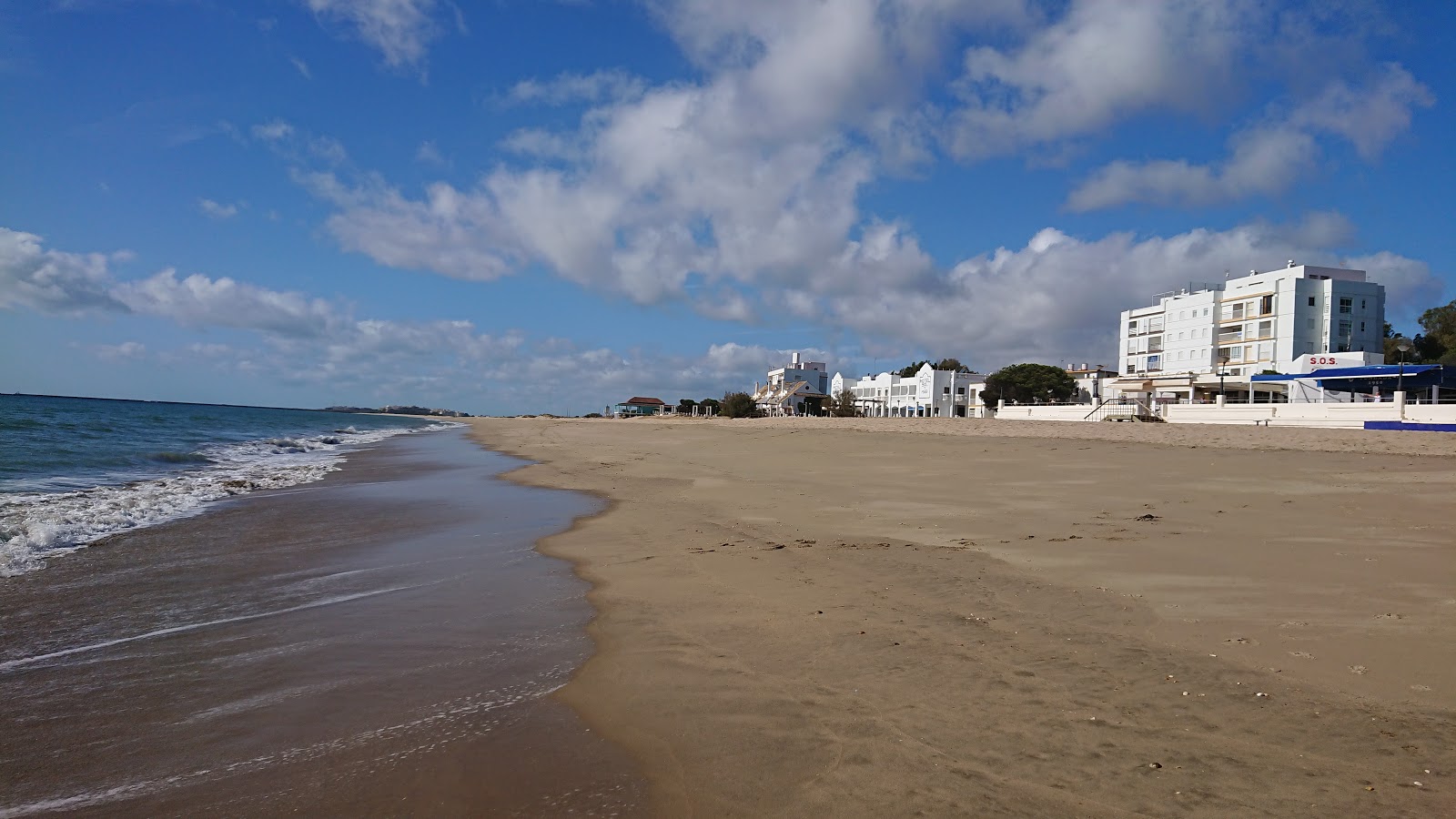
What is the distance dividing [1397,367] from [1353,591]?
43200 mm

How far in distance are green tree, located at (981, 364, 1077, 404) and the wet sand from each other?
6743cm

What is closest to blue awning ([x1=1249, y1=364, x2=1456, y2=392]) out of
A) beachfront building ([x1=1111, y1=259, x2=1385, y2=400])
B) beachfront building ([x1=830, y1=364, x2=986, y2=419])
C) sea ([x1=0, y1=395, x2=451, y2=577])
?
beachfront building ([x1=1111, y1=259, x2=1385, y2=400])

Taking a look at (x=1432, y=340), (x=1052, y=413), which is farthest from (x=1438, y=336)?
(x=1052, y=413)

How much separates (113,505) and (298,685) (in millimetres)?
10303

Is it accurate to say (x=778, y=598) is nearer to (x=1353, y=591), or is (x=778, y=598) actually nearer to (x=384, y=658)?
(x=384, y=658)

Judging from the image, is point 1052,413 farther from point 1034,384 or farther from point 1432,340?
point 1432,340

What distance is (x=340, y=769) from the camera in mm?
3346

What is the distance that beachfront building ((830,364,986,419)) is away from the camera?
79188 mm

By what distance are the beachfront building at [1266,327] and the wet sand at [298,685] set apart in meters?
55.6

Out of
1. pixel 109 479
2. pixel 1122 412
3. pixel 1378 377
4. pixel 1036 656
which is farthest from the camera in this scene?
pixel 1122 412

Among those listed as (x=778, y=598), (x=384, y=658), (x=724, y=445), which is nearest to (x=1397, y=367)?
(x=724, y=445)

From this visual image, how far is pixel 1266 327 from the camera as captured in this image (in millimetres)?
60125

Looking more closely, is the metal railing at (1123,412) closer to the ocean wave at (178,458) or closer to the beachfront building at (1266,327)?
the beachfront building at (1266,327)

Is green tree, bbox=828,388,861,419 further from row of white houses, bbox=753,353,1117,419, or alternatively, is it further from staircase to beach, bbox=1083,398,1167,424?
staircase to beach, bbox=1083,398,1167,424
